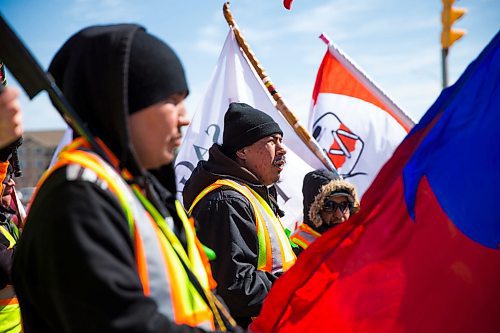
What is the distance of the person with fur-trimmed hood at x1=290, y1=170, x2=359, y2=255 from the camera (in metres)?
5.61

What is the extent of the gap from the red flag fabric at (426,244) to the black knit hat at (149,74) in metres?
1.40

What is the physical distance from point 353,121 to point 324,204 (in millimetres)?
2297

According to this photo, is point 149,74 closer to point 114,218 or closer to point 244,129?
point 114,218

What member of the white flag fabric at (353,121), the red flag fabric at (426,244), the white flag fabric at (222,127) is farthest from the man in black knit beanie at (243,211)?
the white flag fabric at (353,121)

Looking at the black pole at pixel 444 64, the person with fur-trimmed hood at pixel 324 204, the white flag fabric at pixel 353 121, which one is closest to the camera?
the black pole at pixel 444 64

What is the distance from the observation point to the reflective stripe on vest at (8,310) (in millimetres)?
4133

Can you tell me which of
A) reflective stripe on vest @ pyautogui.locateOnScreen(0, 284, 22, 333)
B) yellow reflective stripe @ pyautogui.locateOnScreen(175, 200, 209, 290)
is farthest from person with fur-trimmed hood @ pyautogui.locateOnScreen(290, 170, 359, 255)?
yellow reflective stripe @ pyautogui.locateOnScreen(175, 200, 209, 290)

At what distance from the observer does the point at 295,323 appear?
302 cm

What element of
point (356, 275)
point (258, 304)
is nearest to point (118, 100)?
point (356, 275)

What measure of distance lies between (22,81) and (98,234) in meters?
0.66

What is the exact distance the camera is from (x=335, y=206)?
574cm

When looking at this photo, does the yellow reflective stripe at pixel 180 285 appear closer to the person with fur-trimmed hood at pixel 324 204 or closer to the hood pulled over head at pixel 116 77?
the hood pulled over head at pixel 116 77

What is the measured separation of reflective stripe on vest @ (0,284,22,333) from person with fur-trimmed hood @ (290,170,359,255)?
2.45 meters

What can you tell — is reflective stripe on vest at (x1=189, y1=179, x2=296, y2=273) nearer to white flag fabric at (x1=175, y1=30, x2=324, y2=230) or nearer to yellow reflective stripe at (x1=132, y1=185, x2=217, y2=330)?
yellow reflective stripe at (x1=132, y1=185, x2=217, y2=330)
